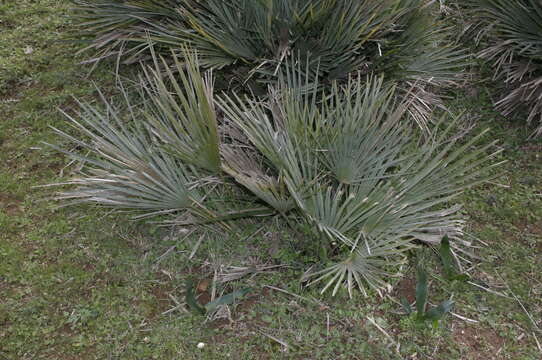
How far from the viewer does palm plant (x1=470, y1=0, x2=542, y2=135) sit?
4.44 m

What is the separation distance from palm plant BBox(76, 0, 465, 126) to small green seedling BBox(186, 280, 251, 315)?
148 centimetres

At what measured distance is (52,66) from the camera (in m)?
5.16

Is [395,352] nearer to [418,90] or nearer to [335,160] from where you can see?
[335,160]

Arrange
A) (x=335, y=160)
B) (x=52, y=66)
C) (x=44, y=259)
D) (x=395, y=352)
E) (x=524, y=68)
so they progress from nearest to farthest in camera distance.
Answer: (x=395, y=352) < (x=335, y=160) < (x=44, y=259) < (x=524, y=68) < (x=52, y=66)

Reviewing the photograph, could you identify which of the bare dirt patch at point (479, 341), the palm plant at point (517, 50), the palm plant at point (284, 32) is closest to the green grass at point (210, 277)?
the bare dirt patch at point (479, 341)

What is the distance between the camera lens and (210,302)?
322 centimetres

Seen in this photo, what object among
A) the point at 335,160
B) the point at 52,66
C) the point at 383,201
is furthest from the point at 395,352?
the point at 52,66

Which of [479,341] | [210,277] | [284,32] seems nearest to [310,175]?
[210,277]

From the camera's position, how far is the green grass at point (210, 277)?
10.3 feet

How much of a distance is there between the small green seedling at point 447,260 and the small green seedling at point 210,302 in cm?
121

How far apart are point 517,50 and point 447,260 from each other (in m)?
2.24

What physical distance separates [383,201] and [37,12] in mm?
4400

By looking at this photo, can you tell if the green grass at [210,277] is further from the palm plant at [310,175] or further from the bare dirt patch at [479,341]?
the palm plant at [310,175]

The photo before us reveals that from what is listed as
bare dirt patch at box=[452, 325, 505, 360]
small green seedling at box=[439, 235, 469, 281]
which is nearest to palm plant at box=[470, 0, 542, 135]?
small green seedling at box=[439, 235, 469, 281]
